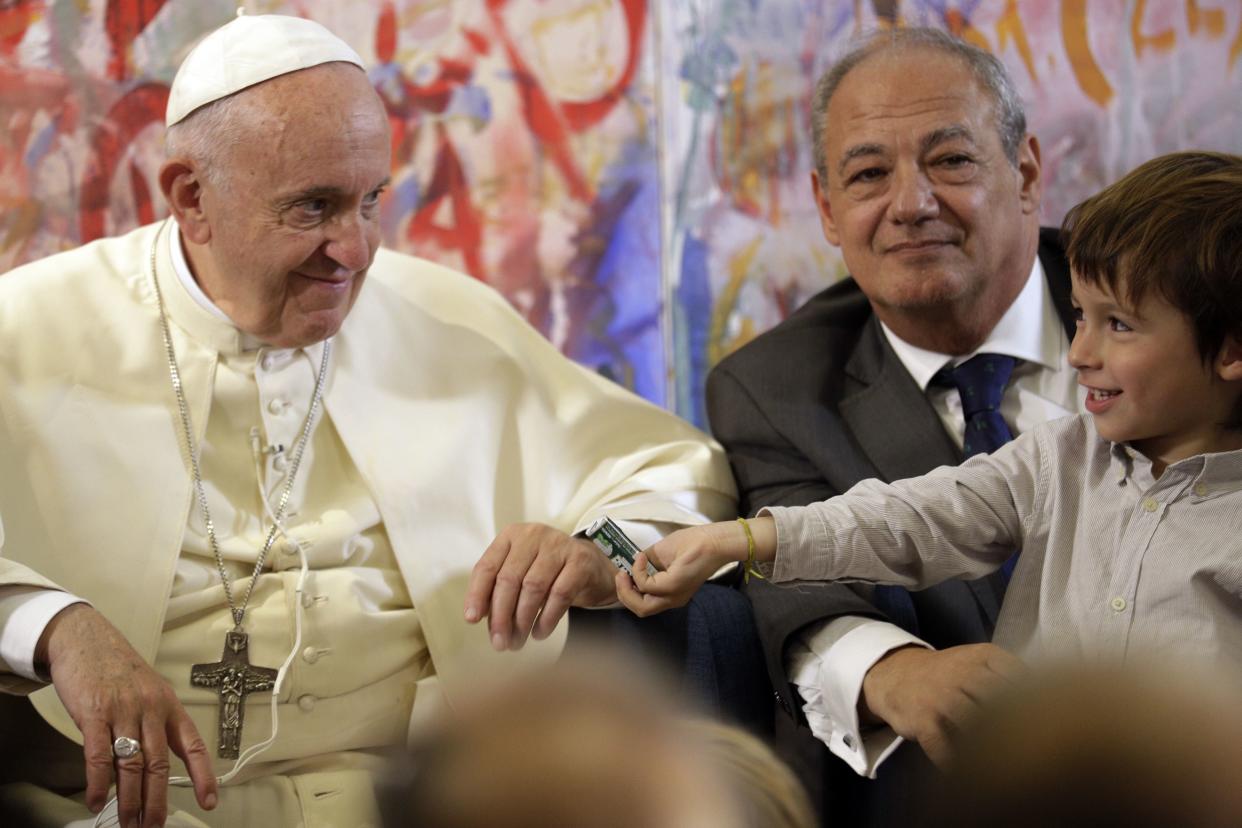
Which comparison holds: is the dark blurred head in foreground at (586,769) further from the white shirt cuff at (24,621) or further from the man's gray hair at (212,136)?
the man's gray hair at (212,136)

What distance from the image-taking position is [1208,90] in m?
4.65

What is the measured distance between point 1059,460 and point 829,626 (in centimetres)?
63

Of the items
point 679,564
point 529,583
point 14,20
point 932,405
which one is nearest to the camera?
point 679,564

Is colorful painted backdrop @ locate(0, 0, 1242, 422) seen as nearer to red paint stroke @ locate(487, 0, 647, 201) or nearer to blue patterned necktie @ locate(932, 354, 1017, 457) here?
red paint stroke @ locate(487, 0, 647, 201)

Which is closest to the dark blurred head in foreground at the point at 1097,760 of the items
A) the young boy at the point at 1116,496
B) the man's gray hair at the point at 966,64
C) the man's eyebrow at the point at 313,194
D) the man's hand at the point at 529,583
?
the young boy at the point at 1116,496

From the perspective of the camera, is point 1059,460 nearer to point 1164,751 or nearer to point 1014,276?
point 1014,276

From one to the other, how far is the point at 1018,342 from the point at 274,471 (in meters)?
1.80

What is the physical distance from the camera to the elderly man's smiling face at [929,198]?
3451 millimetres

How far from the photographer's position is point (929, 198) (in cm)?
345

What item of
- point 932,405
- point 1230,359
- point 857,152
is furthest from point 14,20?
point 1230,359

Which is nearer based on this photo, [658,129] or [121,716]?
[121,716]

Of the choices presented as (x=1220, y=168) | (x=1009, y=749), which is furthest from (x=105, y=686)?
(x=1220, y=168)

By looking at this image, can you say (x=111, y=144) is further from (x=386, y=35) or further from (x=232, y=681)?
(x=232, y=681)

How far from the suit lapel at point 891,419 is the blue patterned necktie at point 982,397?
0.23 feet
